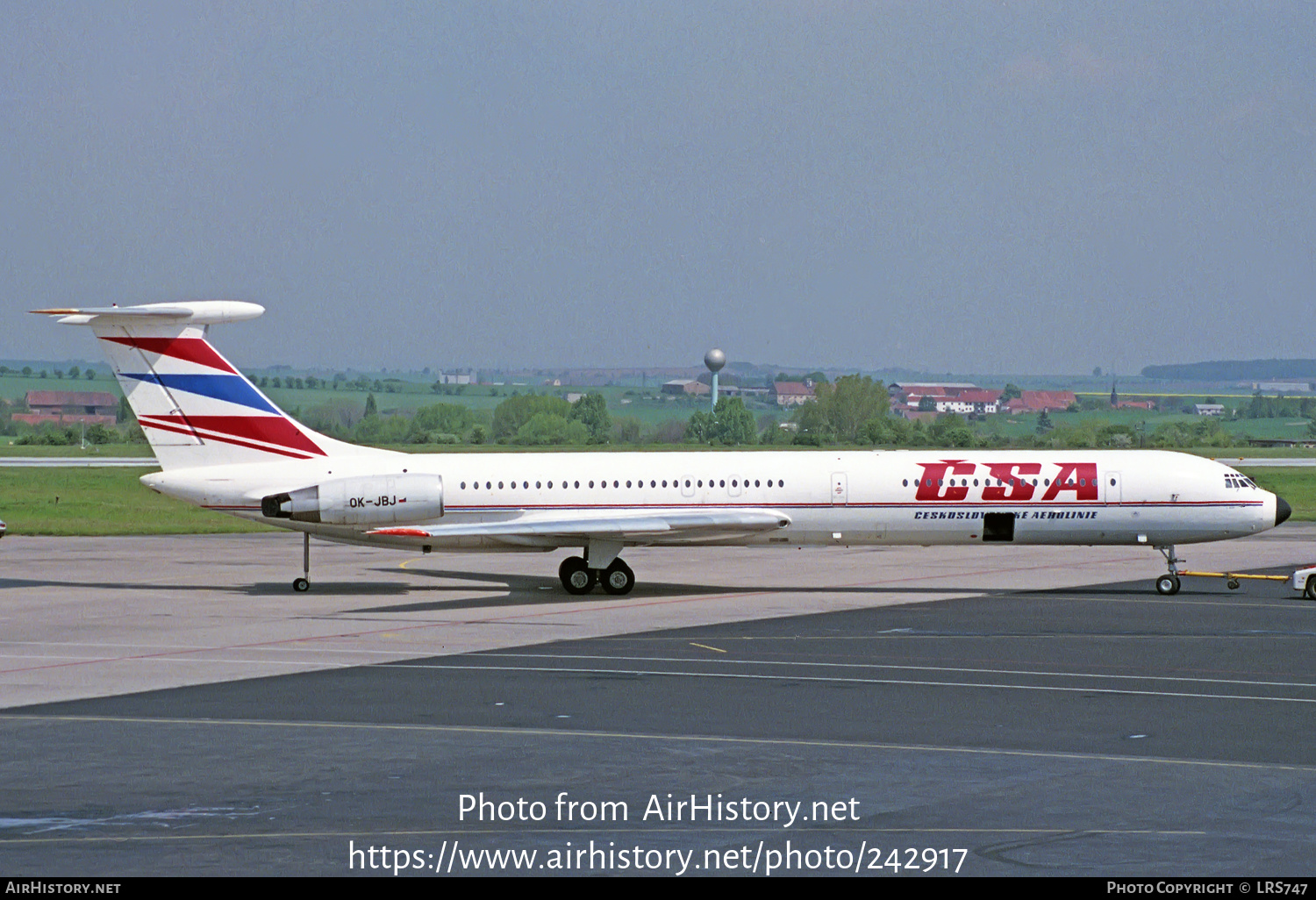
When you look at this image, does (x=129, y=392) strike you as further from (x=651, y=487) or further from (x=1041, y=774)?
(x=1041, y=774)

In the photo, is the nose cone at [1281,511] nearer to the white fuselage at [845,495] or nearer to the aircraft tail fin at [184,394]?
the white fuselage at [845,495]

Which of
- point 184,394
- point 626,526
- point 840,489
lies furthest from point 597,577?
point 184,394

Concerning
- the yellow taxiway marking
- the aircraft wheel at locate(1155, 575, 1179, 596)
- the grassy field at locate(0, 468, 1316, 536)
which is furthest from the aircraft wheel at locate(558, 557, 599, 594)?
the grassy field at locate(0, 468, 1316, 536)

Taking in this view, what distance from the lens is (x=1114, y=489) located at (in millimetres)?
36594

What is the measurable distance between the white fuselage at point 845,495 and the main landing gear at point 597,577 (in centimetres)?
60

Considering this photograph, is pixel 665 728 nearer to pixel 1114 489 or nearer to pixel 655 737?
pixel 655 737

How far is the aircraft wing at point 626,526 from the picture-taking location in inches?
1404

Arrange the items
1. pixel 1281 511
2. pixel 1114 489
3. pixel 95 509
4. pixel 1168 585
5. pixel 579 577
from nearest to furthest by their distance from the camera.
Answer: pixel 1168 585
pixel 1114 489
pixel 579 577
pixel 1281 511
pixel 95 509

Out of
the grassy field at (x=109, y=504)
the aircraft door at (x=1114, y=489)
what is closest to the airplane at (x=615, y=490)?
the aircraft door at (x=1114, y=489)

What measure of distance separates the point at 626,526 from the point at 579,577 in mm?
1860

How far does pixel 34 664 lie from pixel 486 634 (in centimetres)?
783

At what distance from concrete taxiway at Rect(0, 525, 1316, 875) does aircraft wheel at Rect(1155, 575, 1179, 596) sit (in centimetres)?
102

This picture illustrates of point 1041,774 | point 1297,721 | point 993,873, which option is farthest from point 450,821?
point 1297,721

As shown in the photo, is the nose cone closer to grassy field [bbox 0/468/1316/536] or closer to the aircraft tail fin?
the aircraft tail fin
